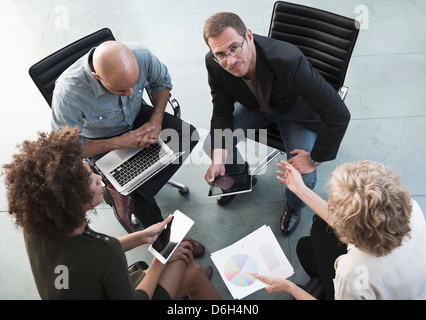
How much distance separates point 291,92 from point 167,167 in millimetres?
802

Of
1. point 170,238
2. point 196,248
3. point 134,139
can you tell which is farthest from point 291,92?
point 196,248

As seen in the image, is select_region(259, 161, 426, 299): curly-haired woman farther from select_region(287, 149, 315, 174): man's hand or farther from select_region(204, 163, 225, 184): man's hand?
select_region(204, 163, 225, 184): man's hand

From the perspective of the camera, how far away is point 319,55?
2.04m

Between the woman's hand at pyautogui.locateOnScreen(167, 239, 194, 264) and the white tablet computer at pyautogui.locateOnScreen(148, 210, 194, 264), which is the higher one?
the white tablet computer at pyautogui.locateOnScreen(148, 210, 194, 264)

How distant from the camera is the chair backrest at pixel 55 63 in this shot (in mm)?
1892

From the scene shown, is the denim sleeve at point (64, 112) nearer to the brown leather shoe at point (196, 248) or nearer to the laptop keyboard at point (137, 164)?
the laptop keyboard at point (137, 164)

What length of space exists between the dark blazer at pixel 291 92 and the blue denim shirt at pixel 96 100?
1.12 feet

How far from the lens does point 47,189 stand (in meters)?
1.29

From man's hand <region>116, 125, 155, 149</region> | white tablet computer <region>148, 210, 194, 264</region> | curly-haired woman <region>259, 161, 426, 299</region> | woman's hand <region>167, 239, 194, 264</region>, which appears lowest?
woman's hand <region>167, 239, 194, 264</region>

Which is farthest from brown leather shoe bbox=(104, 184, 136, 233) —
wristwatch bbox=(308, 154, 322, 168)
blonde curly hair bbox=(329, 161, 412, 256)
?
blonde curly hair bbox=(329, 161, 412, 256)

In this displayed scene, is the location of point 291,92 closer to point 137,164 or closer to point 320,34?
point 320,34

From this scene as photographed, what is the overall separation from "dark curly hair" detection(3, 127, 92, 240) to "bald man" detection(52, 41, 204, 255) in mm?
464

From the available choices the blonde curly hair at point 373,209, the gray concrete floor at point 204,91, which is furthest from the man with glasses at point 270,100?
the blonde curly hair at point 373,209

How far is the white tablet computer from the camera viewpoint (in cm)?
177
